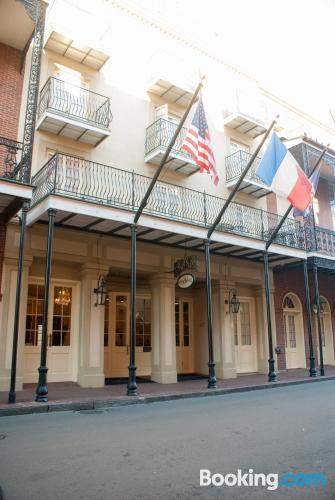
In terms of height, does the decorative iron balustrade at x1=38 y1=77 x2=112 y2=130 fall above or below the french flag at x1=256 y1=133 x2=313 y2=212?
above

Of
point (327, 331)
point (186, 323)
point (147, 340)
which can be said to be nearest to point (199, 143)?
point (147, 340)

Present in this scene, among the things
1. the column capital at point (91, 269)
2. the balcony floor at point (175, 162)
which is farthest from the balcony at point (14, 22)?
the column capital at point (91, 269)

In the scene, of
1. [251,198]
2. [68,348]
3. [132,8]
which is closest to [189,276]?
[68,348]

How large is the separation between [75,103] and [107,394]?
787cm

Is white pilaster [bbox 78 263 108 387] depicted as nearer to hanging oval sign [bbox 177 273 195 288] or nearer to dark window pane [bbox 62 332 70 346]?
dark window pane [bbox 62 332 70 346]

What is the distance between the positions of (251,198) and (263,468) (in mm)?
13004

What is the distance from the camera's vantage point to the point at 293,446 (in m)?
5.28

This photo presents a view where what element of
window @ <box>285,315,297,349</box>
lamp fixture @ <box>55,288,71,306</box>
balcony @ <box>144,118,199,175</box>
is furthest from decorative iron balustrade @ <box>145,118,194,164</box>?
window @ <box>285,315,297,349</box>

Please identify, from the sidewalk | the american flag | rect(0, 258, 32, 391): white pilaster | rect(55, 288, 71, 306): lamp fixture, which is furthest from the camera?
rect(55, 288, 71, 306): lamp fixture

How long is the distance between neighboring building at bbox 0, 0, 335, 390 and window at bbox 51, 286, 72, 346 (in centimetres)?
3

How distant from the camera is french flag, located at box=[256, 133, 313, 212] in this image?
11445 millimetres

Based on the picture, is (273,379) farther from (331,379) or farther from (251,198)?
(251,198)

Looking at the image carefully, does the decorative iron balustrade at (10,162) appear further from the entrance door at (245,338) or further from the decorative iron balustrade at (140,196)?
the entrance door at (245,338)

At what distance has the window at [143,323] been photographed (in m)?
14.2
